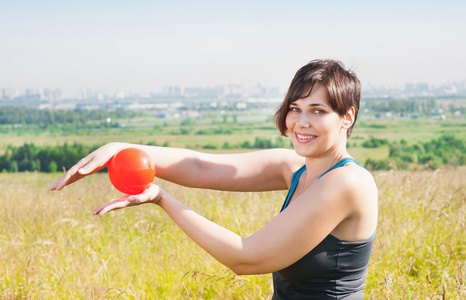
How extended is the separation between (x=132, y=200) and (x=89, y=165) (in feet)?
1.16

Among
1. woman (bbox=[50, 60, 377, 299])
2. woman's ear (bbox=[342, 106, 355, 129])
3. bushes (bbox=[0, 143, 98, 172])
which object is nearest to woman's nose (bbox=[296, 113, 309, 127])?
woman (bbox=[50, 60, 377, 299])


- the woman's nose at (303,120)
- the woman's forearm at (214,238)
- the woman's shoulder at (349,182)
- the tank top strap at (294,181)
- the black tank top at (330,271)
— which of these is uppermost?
the woman's nose at (303,120)

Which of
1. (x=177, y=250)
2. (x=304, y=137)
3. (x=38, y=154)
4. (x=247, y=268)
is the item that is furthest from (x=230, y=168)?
(x=38, y=154)

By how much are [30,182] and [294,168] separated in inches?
216

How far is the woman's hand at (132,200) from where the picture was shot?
1.76 metres

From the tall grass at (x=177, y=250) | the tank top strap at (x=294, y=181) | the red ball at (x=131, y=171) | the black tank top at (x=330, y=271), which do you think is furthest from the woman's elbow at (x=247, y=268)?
the tall grass at (x=177, y=250)

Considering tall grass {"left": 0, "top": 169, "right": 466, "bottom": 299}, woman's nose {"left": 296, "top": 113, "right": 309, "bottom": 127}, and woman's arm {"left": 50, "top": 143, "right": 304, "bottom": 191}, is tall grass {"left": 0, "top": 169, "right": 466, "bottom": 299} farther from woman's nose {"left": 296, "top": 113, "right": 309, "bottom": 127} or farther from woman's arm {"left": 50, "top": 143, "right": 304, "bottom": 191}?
woman's nose {"left": 296, "top": 113, "right": 309, "bottom": 127}

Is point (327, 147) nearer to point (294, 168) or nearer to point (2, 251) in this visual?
point (294, 168)

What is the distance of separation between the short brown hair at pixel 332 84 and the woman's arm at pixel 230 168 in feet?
1.76

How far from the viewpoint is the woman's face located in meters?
1.89

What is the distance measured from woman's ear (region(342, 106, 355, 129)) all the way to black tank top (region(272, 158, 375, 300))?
0.54 feet

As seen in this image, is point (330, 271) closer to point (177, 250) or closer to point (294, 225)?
point (294, 225)

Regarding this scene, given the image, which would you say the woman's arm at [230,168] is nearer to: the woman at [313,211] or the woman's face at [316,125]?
the woman at [313,211]

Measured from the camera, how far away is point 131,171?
6.38 ft
